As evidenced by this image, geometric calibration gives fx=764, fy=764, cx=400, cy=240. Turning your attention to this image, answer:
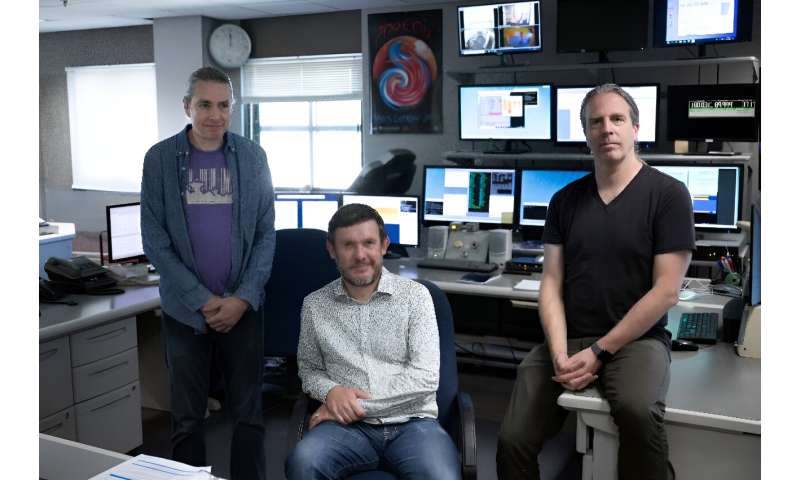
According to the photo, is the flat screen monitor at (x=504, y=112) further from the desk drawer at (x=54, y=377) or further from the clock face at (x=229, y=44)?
the clock face at (x=229, y=44)

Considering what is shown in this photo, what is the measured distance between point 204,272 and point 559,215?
1146 millimetres

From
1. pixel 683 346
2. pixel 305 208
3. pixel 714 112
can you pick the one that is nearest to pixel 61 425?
pixel 305 208

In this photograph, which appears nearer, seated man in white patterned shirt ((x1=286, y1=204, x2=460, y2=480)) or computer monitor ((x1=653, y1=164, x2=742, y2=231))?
seated man in white patterned shirt ((x1=286, y1=204, x2=460, y2=480))

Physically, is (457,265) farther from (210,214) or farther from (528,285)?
(210,214)

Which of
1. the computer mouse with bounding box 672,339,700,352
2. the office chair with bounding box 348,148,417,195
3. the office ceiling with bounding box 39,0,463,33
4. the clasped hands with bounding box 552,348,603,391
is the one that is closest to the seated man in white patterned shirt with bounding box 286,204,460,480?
the clasped hands with bounding box 552,348,603,391

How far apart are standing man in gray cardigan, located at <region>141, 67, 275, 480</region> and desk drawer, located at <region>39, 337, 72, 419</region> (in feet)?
2.11

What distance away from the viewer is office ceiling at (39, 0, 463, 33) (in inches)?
243

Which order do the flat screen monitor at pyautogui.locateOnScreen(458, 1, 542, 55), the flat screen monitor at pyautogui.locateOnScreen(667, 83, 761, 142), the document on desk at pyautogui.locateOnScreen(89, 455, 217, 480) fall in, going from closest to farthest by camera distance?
the document on desk at pyautogui.locateOnScreen(89, 455, 217, 480), the flat screen monitor at pyautogui.locateOnScreen(667, 83, 761, 142), the flat screen monitor at pyautogui.locateOnScreen(458, 1, 542, 55)

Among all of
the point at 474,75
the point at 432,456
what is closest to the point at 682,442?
the point at 432,456

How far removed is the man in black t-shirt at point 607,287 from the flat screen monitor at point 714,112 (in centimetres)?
192

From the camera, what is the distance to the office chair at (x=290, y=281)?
2.80 m

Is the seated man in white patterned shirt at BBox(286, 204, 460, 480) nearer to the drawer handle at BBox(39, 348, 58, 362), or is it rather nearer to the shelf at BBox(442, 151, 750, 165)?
the drawer handle at BBox(39, 348, 58, 362)

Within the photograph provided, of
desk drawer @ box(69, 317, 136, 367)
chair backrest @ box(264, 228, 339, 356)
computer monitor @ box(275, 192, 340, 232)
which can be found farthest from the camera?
computer monitor @ box(275, 192, 340, 232)
